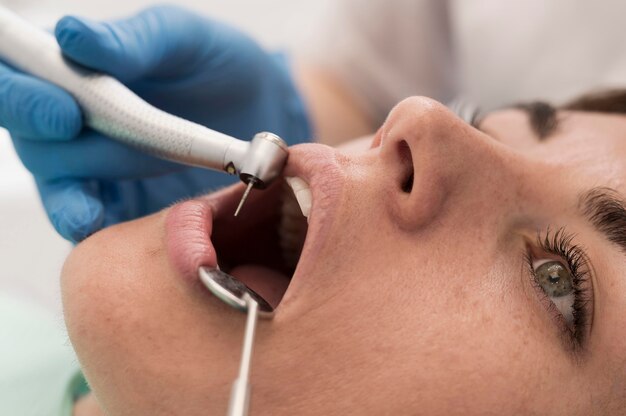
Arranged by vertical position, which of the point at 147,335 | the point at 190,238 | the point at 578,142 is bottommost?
the point at 147,335

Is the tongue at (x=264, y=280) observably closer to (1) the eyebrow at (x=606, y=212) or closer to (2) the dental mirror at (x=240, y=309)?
(2) the dental mirror at (x=240, y=309)

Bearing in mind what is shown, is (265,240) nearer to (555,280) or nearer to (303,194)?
(303,194)

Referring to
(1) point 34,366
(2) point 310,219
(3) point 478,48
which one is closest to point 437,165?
(2) point 310,219

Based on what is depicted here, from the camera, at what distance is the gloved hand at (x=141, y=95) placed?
819 millimetres

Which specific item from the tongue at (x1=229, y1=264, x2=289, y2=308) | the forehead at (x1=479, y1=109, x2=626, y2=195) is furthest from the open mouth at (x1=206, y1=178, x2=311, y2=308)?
the forehead at (x1=479, y1=109, x2=626, y2=195)

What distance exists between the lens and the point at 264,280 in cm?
81

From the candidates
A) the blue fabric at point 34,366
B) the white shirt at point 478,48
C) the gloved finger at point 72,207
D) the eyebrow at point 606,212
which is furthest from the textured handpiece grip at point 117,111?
the white shirt at point 478,48

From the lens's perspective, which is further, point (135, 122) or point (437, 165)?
point (135, 122)

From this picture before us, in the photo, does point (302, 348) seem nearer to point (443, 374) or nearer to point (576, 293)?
point (443, 374)

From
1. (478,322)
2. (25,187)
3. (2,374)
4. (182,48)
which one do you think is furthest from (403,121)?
(25,187)

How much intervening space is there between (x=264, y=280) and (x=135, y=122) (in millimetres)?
268

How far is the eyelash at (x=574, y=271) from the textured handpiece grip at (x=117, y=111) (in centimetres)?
37

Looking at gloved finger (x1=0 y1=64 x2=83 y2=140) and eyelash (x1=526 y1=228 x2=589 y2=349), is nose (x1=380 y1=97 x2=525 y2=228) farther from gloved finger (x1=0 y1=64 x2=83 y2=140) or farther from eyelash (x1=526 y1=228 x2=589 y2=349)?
gloved finger (x1=0 y1=64 x2=83 y2=140)

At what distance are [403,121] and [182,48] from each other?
1.57 ft
